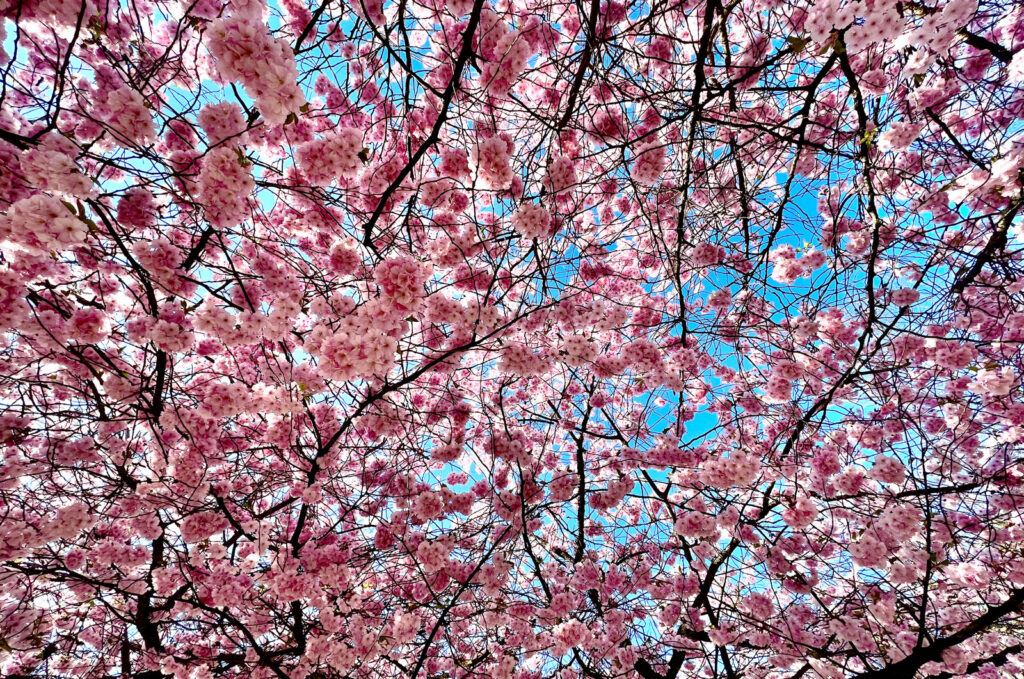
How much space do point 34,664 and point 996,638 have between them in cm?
918

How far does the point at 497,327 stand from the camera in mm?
2934

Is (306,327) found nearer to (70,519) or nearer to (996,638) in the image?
(70,519)

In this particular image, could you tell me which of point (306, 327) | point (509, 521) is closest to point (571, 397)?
point (509, 521)

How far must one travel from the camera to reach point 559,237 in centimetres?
346

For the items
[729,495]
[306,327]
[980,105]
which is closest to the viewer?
[980,105]

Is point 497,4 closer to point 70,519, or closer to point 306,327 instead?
point 306,327

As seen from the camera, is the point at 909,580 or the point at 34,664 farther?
the point at 34,664

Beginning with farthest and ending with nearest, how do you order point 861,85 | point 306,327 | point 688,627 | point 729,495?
1. point 688,627
2. point 729,495
3. point 306,327
4. point 861,85

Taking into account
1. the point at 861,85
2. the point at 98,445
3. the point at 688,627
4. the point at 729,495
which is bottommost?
the point at 688,627

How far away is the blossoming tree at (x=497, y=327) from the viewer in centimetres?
230

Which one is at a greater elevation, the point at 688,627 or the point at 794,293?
the point at 794,293

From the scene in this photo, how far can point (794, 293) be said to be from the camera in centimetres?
352

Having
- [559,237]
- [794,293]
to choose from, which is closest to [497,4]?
[559,237]

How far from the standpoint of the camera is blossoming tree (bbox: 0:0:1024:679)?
230 cm
